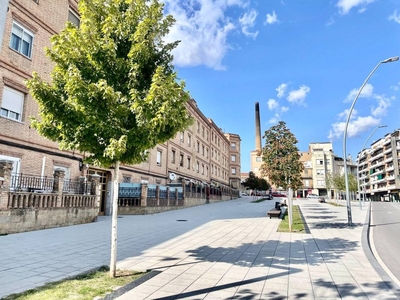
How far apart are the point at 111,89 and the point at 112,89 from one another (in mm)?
72

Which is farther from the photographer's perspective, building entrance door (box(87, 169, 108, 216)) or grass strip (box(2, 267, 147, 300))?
building entrance door (box(87, 169, 108, 216))

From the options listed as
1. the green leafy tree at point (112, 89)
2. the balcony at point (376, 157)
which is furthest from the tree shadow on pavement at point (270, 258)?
the balcony at point (376, 157)

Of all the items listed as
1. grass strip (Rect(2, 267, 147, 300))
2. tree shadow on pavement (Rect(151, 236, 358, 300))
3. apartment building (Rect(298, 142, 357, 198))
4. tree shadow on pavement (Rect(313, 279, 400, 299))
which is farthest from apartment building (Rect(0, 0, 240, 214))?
apartment building (Rect(298, 142, 357, 198))

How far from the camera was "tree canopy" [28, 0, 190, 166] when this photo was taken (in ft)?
17.4

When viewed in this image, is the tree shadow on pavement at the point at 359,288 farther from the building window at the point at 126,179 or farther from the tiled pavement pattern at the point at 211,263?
the building window at the point at 126,179

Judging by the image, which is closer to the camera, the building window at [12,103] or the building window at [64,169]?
the building window at [12,103]

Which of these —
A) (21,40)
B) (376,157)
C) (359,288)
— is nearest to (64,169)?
(21,40)

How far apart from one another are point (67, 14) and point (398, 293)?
19352 millimetres

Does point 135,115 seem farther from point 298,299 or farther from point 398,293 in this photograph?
point 398,293

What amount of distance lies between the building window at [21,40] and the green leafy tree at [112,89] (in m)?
9.84

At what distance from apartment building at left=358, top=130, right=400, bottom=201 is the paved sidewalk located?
6476 centimetres

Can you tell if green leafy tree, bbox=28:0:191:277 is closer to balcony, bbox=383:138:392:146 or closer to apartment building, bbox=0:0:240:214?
apartment building, bbox=0:0:240:214

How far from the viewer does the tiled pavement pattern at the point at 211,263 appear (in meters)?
4.83

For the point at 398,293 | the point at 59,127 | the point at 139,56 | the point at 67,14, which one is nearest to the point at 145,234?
the point at 59,127
